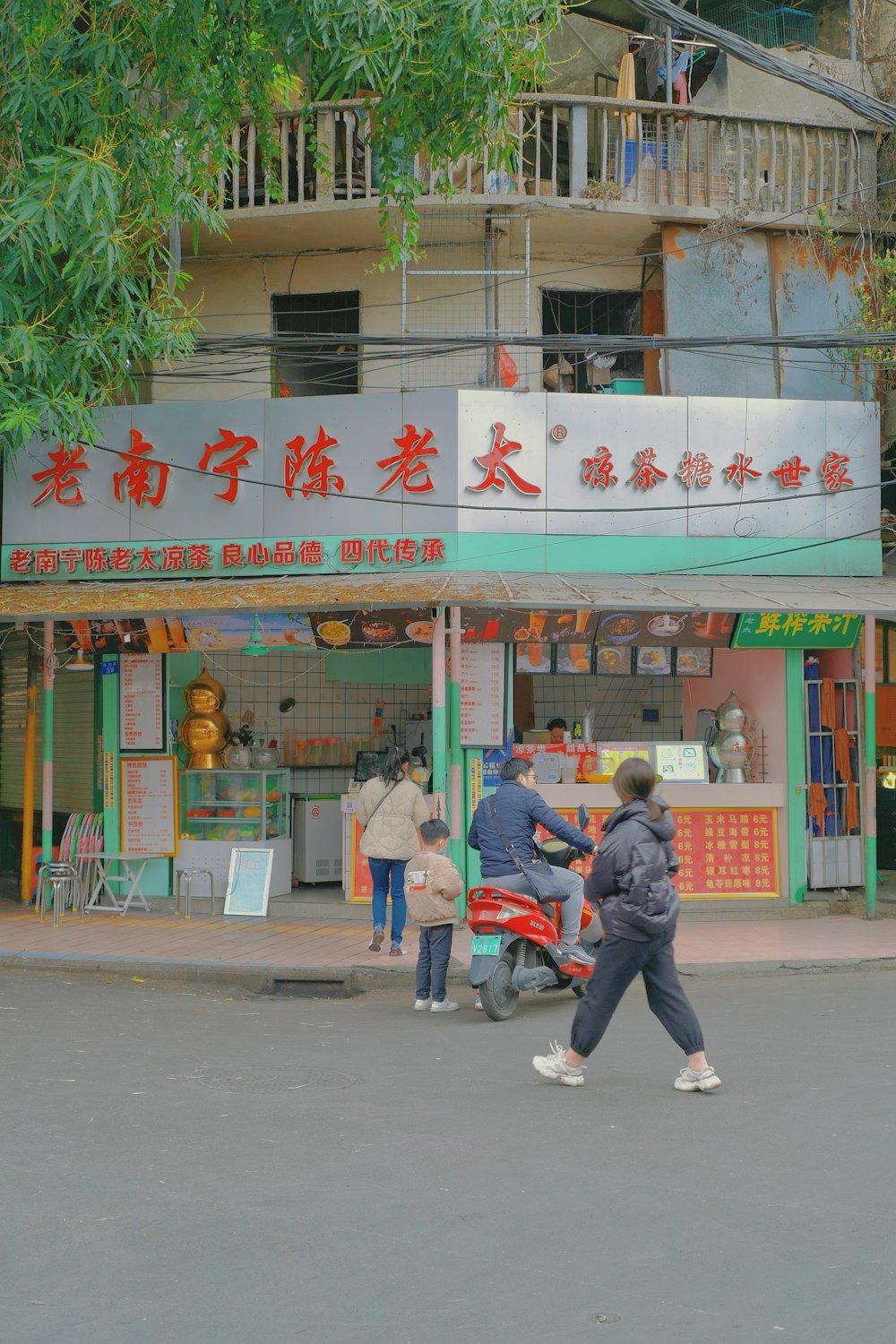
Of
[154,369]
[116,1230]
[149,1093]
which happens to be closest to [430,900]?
[149,1093]

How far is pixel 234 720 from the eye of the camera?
623 inches

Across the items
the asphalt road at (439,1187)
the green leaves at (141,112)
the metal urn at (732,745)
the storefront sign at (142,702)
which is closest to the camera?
the asphalt road at (439,1187)

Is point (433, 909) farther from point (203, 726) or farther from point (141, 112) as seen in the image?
point (141, 112)

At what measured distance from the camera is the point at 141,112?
37.0ft

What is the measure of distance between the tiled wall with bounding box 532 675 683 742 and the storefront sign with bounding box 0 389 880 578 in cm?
264

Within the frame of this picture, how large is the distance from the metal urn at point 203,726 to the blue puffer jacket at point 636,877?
8.43 meters

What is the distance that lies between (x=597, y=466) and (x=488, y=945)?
659 cm

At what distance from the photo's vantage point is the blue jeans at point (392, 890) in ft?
37.9

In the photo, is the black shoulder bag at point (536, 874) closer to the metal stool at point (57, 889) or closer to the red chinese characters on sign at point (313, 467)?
the red chinese characters on sign at point (313, 467)

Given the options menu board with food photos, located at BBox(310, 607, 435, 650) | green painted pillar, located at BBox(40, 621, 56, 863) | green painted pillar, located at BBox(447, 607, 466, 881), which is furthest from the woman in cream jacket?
green painted pillar, located at BBox(40, 621, 56, 863)

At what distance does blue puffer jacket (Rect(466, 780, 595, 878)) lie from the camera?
30.5ft

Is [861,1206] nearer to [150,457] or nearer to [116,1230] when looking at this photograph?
[116,1230]

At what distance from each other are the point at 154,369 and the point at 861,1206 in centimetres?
1279

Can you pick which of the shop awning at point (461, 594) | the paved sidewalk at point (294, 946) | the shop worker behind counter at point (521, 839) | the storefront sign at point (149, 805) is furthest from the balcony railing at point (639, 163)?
the shop worker behind counter at point (521, 839)
